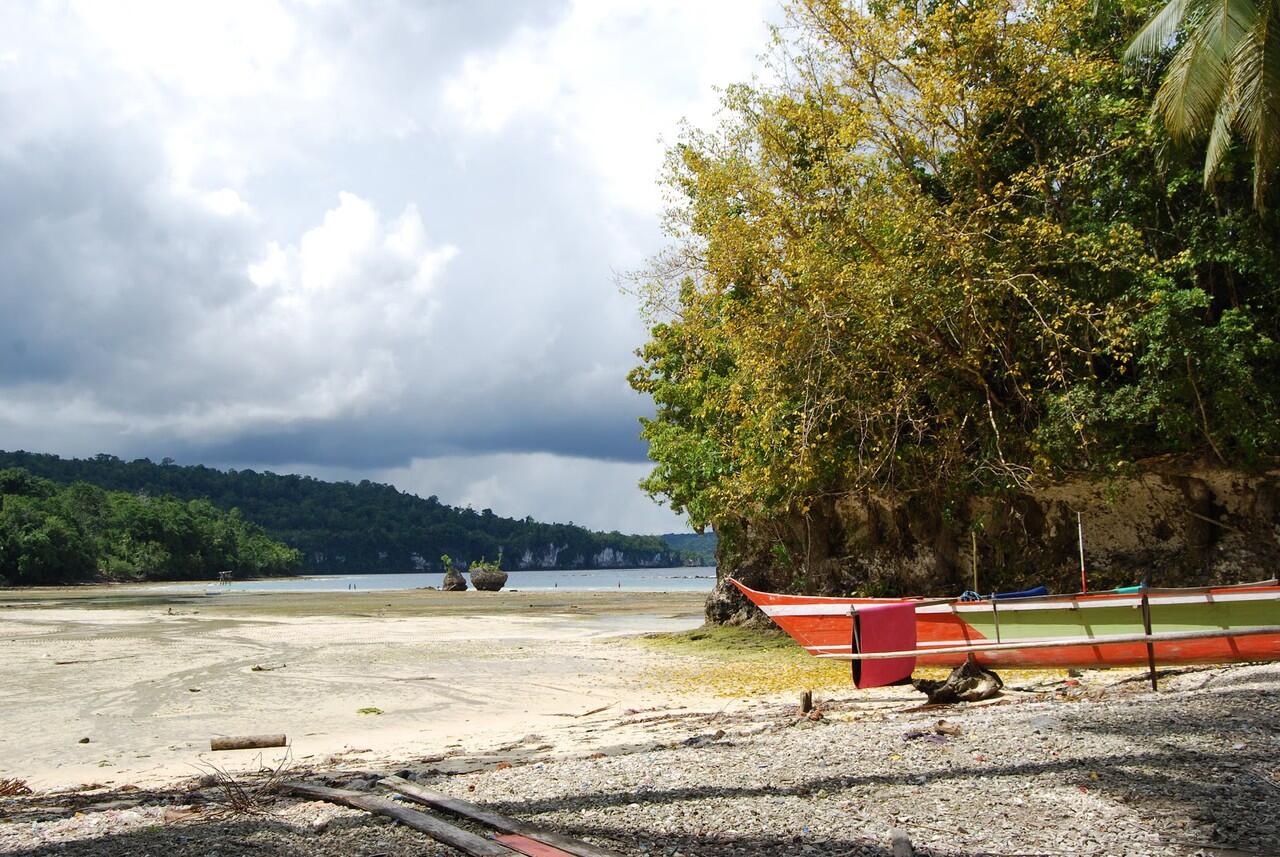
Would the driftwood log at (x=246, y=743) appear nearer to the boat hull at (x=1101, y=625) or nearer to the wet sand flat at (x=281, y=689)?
the wet sand flat at (x=281, y=689)

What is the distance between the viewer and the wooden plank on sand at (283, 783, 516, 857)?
15.4 feet

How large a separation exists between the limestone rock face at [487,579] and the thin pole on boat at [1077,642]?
5403 centimetres

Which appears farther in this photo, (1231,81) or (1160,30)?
(1160,30)

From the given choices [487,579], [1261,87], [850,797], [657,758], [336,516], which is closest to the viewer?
[850,797]

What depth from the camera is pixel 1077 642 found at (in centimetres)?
1073

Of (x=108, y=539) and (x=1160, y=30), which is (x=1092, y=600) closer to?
(x=1160, y=30)

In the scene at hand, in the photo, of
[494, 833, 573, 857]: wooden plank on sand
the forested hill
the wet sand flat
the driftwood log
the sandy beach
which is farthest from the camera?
the forested hill

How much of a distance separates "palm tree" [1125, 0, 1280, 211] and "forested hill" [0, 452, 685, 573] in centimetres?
16086

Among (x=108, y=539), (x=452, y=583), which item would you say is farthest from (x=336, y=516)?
(x=452, y=583)

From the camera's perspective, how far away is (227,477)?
575 ft

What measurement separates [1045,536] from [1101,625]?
6.75m

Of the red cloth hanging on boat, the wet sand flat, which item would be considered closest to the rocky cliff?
the wet sand flat

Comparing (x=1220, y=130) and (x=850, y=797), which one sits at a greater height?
(x=1220, y=130)

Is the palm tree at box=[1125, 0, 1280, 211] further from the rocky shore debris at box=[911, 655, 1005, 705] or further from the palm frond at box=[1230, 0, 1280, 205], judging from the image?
the rocky shore debris at box=[911, 655, 1005, 705]
